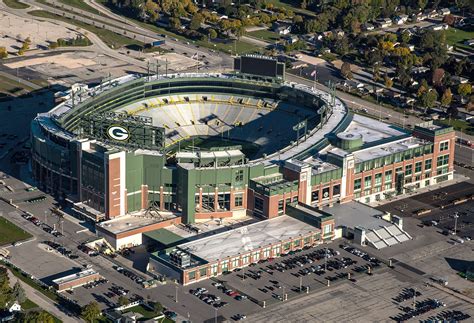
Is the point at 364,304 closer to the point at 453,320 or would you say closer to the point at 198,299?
the point at 453,320

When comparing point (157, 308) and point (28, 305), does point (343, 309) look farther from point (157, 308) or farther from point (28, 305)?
point (28, 305)

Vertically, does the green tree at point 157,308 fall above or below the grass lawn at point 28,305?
above

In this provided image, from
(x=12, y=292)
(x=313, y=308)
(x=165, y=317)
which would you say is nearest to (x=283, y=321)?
(x=313, y=308)

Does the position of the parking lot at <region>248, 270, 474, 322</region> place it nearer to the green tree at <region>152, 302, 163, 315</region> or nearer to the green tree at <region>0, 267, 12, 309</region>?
the green tree at <region>152, 302, 163, 315</region>

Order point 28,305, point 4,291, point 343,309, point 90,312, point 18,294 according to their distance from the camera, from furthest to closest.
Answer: point 343,309
point 28,305
point 4,291
point 18,294
point 90,312

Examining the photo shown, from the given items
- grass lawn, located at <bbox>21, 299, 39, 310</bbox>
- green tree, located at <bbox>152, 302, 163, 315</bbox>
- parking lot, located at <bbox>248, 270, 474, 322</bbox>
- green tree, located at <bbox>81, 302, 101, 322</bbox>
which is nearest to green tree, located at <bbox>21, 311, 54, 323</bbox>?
green tree, located at <bbox>81, 302, 101, 322</bbox>

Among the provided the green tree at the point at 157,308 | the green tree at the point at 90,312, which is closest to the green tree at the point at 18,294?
the green tree at the point at 90,312

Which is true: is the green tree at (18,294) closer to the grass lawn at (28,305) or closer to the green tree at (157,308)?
the grass lawn at (28,305)

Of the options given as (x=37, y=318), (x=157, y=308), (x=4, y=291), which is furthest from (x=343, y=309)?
(x=4, y=291)
